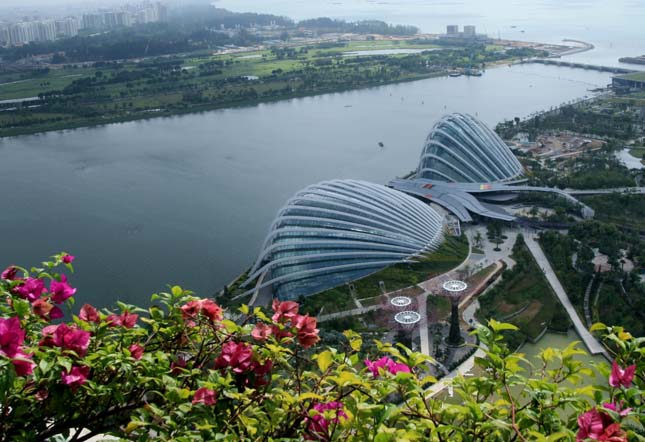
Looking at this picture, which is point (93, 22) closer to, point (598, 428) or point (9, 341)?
point (9, 341)

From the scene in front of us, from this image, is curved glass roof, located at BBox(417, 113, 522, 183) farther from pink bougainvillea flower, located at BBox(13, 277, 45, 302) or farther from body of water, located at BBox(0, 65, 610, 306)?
pink bougainvillea flower, located at BBox(13, 277, 45, 302)

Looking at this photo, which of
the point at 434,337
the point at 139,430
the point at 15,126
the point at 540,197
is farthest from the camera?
the point at 15,126

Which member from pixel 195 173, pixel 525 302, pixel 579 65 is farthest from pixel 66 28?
pixel 525 302

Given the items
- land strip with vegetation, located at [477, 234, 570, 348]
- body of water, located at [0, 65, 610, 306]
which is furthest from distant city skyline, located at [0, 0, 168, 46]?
land strip with vegetation, located at [477, 234, 570, 348]

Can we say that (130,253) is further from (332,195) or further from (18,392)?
(18,392)

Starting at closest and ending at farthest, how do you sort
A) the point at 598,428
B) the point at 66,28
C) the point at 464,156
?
the point at 598,428
the point at 464,156
the point at 66,28

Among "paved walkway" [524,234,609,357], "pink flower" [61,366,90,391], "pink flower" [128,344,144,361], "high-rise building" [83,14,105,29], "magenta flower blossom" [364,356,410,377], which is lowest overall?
"paved walkway" [524,234,609,357]

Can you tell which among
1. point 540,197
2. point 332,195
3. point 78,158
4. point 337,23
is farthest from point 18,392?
point 337,23
